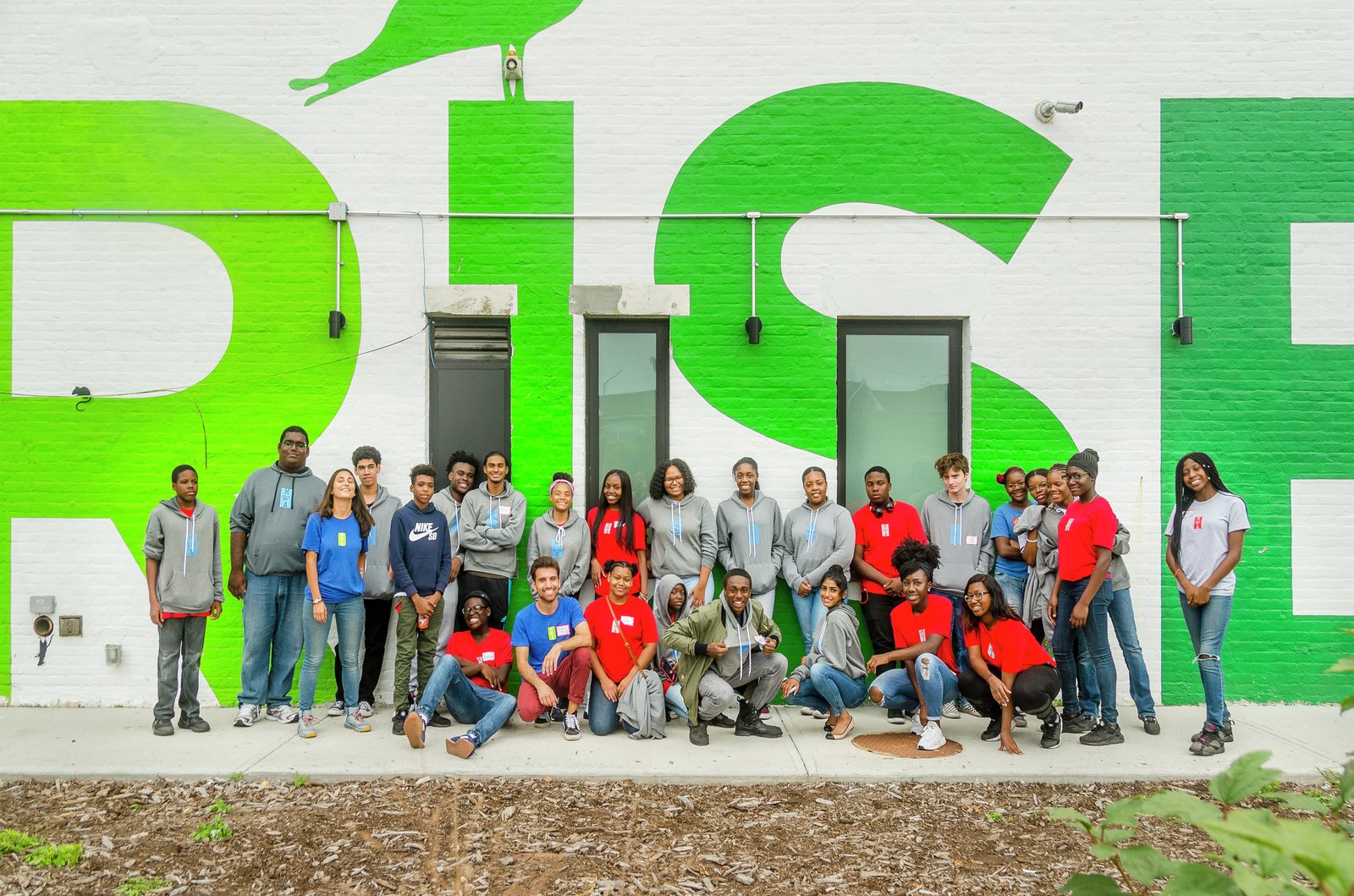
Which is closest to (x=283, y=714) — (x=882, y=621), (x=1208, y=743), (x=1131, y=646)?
(x=882, y=621)

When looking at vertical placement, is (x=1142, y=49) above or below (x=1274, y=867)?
above

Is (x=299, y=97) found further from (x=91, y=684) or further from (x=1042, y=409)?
(x=1042, y=409)

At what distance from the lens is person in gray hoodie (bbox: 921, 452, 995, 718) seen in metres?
6.61

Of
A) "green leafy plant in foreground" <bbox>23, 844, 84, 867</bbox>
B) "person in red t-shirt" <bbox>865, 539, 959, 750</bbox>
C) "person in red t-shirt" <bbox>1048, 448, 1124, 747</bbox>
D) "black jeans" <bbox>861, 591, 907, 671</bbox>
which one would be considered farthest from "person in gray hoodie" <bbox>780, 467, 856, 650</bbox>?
"green leafy plant in foreground" <bbox>23, 844, 84, 867</bbox>

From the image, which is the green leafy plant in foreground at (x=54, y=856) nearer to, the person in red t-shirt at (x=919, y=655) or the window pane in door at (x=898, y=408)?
the person in red t-shirt at (x=919, y=655)

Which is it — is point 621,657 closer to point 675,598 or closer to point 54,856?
point 675,598

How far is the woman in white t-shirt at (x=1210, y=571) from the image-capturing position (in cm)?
570

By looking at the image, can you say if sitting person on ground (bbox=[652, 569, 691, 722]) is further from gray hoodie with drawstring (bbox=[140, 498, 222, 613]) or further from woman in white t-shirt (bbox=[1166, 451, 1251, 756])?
woman in white t-shirt (bbox=[1166, 451, 1251, 756])

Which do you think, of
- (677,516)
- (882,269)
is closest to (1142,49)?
(882,269)

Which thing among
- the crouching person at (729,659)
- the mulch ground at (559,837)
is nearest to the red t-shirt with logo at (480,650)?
the mulch ground at (559,837)

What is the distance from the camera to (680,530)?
21.8 feet

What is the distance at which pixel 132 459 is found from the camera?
7.00 metres

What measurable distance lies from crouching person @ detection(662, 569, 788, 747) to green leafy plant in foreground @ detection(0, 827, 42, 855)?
3.55m

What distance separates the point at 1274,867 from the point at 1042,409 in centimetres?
630
